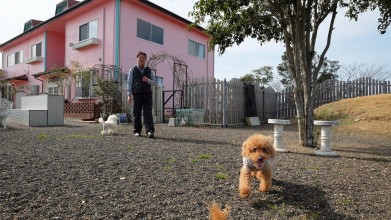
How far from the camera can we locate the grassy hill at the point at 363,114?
1020cm

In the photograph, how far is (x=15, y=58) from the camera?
94.6ft

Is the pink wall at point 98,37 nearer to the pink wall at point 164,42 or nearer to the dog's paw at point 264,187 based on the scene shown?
the pink wall at point 164,42

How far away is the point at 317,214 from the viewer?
2418mm

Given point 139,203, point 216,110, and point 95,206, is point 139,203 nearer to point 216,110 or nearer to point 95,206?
point 95,206

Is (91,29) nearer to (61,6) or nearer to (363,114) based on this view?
(61,6)

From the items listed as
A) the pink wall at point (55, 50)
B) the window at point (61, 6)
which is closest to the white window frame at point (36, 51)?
the pink wall at point (55, 50)

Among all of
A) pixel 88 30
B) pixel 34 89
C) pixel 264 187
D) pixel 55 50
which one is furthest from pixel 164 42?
pixel 264 187

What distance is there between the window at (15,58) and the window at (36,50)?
3.14 metres

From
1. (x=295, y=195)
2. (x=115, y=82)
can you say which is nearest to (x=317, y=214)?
(x=295, y=195)

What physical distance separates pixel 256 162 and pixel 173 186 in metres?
0.91

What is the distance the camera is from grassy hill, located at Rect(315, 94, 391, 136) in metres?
10.2

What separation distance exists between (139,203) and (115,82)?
12.4 metres

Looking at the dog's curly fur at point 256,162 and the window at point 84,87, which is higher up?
the window at point 84,87

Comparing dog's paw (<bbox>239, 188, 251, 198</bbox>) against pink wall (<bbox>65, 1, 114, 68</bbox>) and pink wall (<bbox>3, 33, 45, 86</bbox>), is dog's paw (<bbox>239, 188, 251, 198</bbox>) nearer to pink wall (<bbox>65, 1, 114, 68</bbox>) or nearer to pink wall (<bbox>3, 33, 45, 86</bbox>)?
pink wall (<bbox>65, 1, 114, 68</bbox>)
